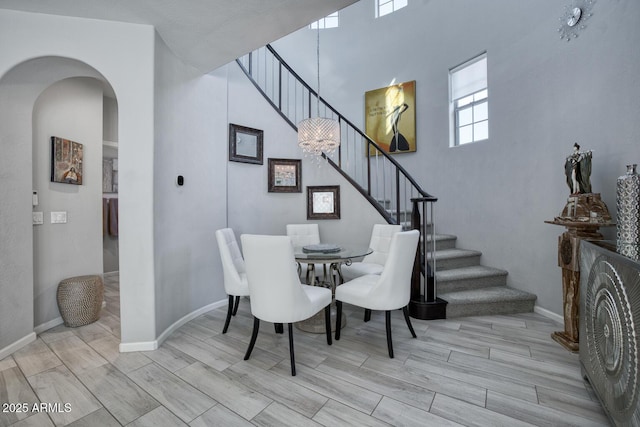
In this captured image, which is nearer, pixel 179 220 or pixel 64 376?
pixel 64 376

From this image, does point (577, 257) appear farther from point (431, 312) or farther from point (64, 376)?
point (64, 376)

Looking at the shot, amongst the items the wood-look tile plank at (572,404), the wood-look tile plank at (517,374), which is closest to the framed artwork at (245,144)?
the wood-look tile plank at (517,374)

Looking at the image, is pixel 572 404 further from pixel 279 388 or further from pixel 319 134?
pixel 319 134

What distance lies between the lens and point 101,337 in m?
2.54

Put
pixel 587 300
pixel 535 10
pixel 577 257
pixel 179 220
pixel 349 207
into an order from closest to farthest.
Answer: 1. pixel 587 300
2. pixel 577 257
3. pixel 179 220
4. pixel 535 10
5. pixel 349 207

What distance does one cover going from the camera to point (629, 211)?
1611 mm

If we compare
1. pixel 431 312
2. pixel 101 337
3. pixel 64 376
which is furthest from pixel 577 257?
pixel 101 337

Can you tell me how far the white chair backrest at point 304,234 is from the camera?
3.59 metres

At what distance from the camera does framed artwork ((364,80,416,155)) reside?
183 inches

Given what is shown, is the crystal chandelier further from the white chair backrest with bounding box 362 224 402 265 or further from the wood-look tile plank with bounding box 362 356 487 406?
the wood-look tile plank with bounding box 362 356 487 406

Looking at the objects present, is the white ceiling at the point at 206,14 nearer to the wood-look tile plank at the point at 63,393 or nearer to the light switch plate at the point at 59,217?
the light switch plate at the point at 59,217

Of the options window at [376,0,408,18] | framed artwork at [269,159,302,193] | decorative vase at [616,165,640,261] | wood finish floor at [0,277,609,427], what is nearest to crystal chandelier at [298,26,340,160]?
framed artwork at [269,159,302,193]

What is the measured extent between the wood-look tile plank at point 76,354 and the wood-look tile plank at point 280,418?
142 centimetres

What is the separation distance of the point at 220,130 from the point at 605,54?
3.84 meters
